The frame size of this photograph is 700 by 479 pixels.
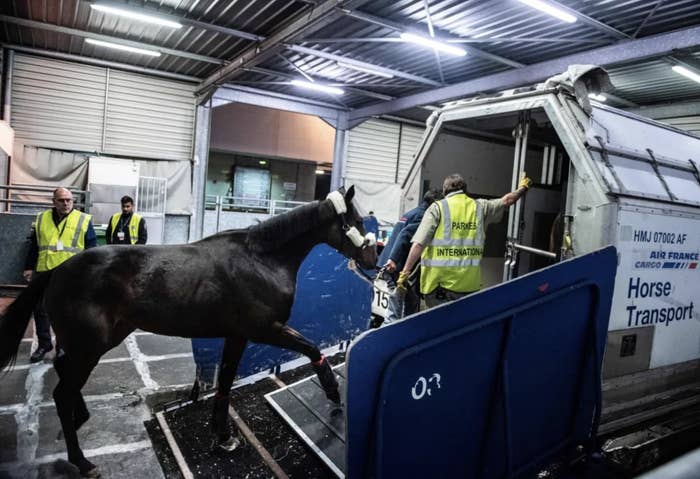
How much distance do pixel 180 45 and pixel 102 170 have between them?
3854 mm

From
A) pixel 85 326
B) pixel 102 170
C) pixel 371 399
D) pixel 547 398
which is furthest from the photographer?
pixel 102 170

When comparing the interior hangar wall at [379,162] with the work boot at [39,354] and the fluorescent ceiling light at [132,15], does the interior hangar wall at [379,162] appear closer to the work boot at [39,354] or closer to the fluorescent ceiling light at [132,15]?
the fluorescent ceiling light at [132,15]

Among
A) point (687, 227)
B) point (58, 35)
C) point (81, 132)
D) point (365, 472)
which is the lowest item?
point (365, 472)

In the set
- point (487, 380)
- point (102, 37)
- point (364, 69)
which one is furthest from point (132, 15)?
point (487, 380)

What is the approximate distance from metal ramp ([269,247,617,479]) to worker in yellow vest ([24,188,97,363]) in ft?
12.4

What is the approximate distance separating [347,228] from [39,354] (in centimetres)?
418

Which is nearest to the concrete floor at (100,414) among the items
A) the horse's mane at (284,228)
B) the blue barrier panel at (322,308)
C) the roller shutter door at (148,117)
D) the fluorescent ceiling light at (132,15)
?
the blue barrier panel at (322,308)

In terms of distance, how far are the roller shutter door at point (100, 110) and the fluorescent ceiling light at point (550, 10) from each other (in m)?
9.88

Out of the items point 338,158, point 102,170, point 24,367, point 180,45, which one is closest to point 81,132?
point 102,170

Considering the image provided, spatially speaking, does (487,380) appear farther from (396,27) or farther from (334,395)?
(396,27)

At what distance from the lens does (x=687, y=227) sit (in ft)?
12.4

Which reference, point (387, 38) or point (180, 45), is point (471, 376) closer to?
point (387, 38)

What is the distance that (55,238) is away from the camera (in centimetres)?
513

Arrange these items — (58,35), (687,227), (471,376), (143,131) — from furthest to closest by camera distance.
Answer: (143,131)
(58,35)
(687,227)
(471,376)
